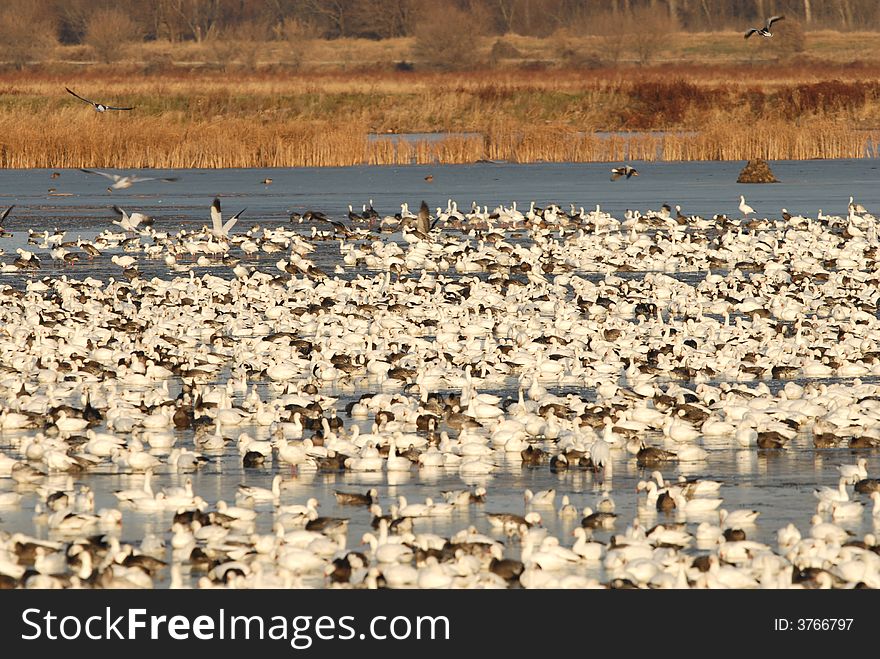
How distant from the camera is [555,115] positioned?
5978 cm

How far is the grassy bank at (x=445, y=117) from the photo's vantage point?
48156mm

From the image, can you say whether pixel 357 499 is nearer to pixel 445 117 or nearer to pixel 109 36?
pixel 445 117

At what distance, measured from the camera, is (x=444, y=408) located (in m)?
14.6

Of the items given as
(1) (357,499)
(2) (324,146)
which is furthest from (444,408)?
(2) (324,146)

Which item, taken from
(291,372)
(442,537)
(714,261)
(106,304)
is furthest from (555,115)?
(442,537)

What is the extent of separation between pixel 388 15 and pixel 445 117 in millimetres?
60807

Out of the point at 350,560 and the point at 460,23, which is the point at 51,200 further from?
the point at 460,23

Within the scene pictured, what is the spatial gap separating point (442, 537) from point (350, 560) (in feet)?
3.35

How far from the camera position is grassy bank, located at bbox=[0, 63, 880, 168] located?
4816 centimetres

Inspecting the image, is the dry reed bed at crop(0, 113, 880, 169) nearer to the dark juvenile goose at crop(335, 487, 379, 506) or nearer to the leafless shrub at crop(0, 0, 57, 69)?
the dark juvenile goose at crop(335, 487, 379, 506)

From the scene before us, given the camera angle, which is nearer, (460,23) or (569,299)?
(569,299)

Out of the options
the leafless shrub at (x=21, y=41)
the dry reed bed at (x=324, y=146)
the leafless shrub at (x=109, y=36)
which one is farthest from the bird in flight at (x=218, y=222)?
the leafless shrub at (x=109, y=36)

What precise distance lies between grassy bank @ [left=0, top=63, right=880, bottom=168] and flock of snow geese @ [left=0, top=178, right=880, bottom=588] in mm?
20540

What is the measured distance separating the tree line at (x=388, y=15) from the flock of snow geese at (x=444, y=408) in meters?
88.8
